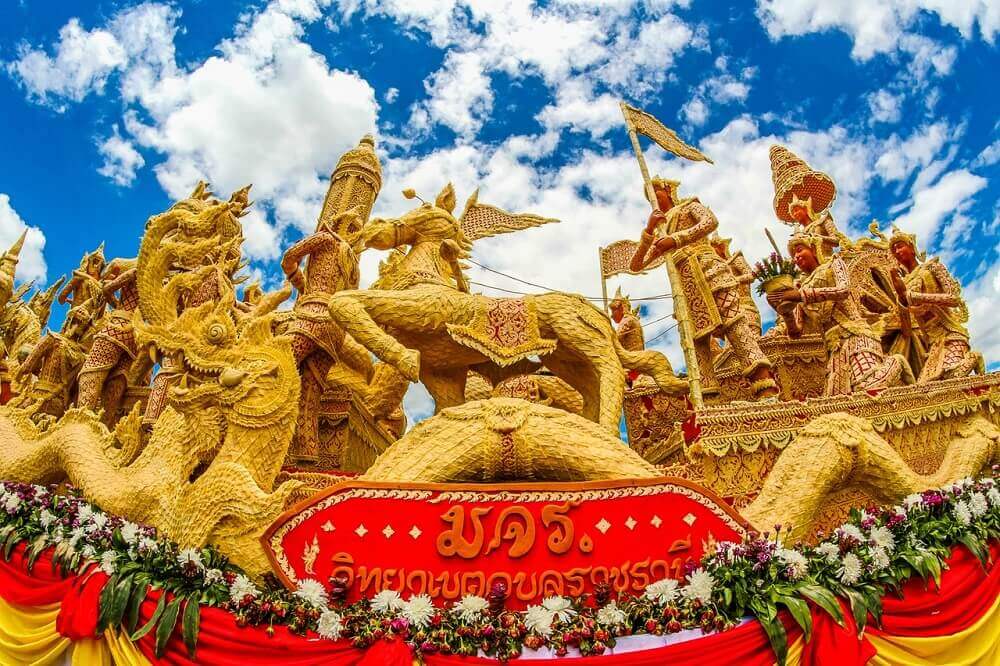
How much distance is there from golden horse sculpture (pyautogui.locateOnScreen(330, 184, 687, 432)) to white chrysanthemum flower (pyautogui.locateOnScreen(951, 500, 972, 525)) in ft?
7.91

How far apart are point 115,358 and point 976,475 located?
908cm

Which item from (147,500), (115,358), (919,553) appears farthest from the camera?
(115,358)

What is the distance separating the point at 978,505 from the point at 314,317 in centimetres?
578

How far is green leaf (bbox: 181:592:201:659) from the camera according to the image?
3543 mm

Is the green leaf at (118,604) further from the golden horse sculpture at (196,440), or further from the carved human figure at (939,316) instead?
the carved human figure at (939,316)

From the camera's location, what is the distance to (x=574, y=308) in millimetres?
6168

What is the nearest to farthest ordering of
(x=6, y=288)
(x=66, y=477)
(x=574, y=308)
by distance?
(x=66, y=477) → (x=574, y=308) → (x=6, y=288)

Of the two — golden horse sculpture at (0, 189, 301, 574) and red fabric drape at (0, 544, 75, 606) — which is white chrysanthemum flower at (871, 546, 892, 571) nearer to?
golden horse sculpture at (0, 189, 301, 574)

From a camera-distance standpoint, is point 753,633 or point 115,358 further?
point 115,358

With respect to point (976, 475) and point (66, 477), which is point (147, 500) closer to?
point (66, 477)

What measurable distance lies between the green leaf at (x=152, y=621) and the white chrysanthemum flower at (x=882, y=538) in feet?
13.6

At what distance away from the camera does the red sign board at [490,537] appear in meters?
3.87

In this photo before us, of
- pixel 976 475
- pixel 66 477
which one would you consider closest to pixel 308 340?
pixel 66 477

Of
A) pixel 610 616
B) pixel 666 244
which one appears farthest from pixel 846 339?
pixel 610 616
